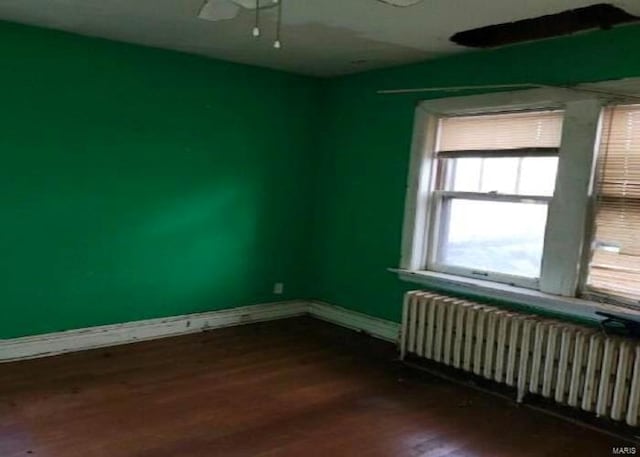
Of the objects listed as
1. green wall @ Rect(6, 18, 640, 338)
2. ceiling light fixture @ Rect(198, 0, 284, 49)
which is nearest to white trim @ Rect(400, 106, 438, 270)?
green wall @ Rect(6, 18, 640, 338)

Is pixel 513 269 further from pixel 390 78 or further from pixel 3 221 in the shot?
pixel 3 221

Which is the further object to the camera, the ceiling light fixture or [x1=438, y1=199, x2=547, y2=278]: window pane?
[x1=438, y1=199, x2=547, y2=278]: window pane

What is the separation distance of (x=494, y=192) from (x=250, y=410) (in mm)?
2291

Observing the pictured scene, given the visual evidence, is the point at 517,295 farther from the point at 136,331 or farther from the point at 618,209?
the point at 136,331

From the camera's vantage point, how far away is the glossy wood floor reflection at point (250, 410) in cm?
273

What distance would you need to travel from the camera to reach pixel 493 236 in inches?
158

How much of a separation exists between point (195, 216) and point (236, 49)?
1.37m

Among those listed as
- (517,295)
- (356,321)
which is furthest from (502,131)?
(356,321)

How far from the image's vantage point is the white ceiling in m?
2.97

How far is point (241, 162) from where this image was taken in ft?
15.5

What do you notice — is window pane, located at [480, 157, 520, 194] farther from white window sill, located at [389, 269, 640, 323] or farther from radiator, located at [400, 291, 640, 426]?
radiator, located at [400, 291, 640, 426]

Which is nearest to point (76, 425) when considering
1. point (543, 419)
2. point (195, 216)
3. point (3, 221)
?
point (3, 221)

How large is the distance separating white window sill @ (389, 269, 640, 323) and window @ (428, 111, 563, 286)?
123 millimetres

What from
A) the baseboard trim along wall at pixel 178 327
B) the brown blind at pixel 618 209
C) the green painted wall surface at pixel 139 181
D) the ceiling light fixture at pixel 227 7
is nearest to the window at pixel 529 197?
the brown blind at pixel 618 209
